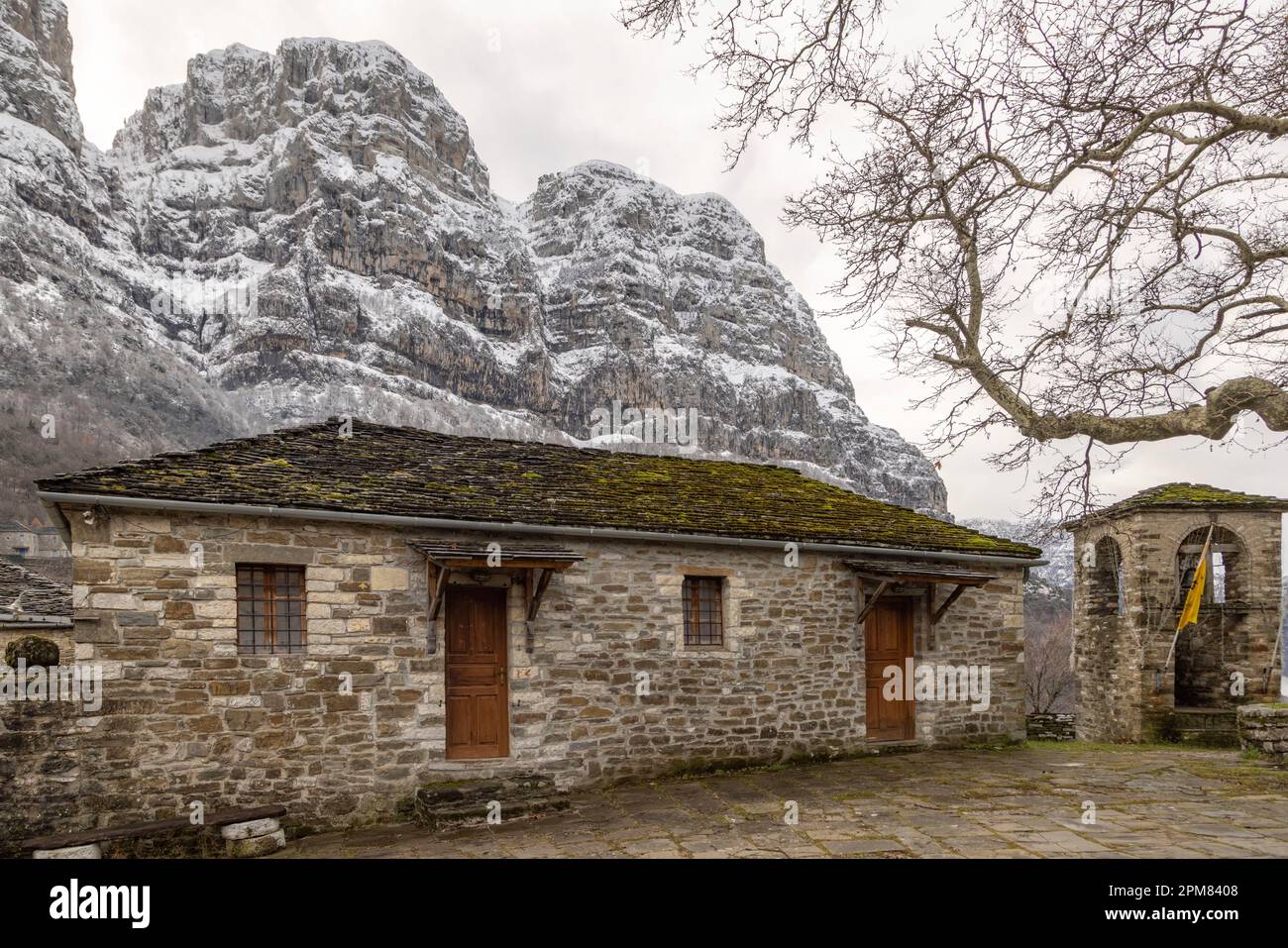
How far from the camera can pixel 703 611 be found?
10031 mm

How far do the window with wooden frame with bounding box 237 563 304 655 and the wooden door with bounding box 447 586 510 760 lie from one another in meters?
1.57

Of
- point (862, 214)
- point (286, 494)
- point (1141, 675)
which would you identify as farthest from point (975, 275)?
point (1141, 675)

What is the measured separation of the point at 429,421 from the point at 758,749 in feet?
316

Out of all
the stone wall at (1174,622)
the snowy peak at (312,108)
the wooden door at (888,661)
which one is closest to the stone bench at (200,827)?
the wooden door at (888,661)

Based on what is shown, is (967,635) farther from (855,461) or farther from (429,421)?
(855,461)

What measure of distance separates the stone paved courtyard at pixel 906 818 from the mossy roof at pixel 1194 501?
624 centimetres

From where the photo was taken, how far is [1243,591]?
1493 centimetres

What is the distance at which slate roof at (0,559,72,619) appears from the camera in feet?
46.6

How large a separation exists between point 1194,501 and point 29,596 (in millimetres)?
22481

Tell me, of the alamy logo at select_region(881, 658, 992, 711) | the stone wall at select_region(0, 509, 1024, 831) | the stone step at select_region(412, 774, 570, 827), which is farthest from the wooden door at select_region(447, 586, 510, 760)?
the alamy logo at select_region(881, 658, 992, 711)

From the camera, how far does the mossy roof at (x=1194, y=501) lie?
14.7 metres

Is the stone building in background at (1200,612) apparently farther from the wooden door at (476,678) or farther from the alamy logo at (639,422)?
the alamy logo at (639,422)

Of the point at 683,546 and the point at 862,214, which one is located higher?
the point at 862,214

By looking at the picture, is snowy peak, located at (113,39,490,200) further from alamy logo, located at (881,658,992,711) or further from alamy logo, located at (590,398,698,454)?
alamy logo, located at (881,658,992,711)
